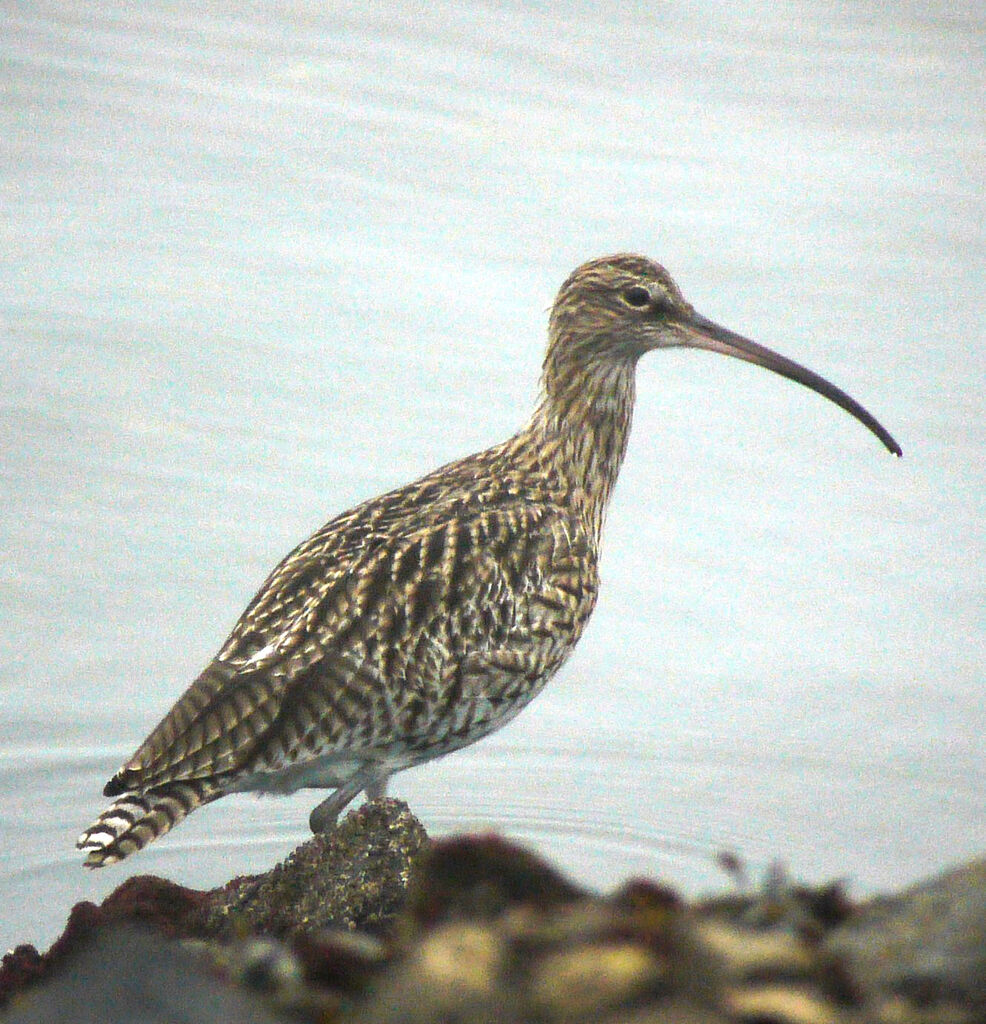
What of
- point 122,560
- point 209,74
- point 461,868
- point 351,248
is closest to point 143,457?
point 122,560

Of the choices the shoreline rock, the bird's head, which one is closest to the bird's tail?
the shoreline rock

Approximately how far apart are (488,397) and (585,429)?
229cm

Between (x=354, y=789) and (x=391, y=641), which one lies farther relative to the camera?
(x=354, y=789)

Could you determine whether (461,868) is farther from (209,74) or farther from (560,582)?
(209,74)

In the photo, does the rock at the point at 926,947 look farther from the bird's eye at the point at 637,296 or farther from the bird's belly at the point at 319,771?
the bird's eye at the point at 637,296

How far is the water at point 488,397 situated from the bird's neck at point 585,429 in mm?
1057

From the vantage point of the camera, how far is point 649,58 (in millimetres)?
14289

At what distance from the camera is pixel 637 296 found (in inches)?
322

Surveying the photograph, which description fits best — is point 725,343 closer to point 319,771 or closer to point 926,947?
point 319,771

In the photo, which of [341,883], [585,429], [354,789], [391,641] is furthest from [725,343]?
[341,883]

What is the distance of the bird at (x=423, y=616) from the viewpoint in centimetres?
674

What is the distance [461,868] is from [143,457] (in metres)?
6.61

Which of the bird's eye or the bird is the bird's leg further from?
the bird's eye

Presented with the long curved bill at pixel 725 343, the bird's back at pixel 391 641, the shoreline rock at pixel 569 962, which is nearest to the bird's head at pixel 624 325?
the long curved bill at pixel 725 343
